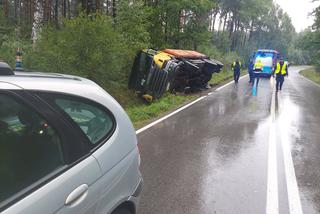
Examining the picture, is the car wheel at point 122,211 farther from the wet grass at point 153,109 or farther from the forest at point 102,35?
the forest at point 102,35

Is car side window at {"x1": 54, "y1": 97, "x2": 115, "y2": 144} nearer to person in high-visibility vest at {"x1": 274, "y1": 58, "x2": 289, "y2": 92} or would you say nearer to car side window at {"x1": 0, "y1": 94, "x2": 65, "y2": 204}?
car side window at {"x1": 0, "y1": 94, "x2": 65, "y2": 204}

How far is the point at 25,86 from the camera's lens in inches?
90.7

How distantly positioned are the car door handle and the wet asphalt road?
244 centimetres

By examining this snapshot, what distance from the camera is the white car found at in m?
2.13

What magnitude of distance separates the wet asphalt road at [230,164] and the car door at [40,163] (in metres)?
2.48

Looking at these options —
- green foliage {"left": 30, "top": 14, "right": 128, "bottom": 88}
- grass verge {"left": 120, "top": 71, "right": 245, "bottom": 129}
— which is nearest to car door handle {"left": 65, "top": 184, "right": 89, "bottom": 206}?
grass verge {"left": 120, "top": 71, "right": 245, "bottom": 129}

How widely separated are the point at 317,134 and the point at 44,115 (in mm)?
9186

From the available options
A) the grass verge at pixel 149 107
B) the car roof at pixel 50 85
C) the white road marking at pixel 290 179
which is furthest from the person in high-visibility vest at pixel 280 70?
the car roof at pixel 50 85

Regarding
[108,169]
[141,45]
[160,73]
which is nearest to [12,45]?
[160,73]

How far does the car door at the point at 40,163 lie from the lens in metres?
2.08

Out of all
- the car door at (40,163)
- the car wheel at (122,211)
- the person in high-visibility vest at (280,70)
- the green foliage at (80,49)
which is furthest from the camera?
the person in high-visibility vest at (280,70)

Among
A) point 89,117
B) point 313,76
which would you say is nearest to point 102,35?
point 89,117

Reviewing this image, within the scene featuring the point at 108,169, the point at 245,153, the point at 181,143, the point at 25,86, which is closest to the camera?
the point at 25,86

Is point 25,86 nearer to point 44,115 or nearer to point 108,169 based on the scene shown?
point 44,115
